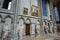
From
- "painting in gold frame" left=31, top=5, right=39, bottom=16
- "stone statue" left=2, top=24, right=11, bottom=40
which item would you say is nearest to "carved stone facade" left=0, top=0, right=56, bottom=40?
"stone statue" left=2, top=24, right=11, bottom=40

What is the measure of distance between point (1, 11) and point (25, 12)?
1422 millimetres

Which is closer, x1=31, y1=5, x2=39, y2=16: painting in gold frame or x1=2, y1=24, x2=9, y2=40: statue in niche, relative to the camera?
x1=2, y1=24, x2=9, y2=40: statue in niche

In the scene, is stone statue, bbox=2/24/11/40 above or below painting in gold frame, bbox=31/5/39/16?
below

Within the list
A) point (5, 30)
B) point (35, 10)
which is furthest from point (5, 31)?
point (35, 10)

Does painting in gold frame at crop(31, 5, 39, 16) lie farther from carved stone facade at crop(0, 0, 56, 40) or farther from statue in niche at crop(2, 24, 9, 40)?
statue in niche at crop(2, 24, 9, 40)

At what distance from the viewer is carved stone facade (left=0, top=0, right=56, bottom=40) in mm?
3324

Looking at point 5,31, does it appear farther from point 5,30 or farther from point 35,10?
point 35,10

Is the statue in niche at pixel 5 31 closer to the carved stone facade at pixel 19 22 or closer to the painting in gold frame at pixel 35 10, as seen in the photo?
the carved stone facade at pixel 19 22

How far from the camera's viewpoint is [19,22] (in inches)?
153

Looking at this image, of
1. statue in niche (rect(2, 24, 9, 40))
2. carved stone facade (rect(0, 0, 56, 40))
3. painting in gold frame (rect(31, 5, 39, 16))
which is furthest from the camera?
painting in gold frame (rect(31, 5, 39, 16))

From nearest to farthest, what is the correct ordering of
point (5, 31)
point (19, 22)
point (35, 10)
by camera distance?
point (5, 31) < point (19, 22) < point (35, 10)

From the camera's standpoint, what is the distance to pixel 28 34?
4324 mm

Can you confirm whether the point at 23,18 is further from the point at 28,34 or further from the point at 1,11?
the point at 1,11

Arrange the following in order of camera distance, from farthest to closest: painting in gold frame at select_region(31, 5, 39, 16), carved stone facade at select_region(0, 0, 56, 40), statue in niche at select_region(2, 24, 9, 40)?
painting in gold frame at select_region(31, 5, 39, 16) → carved stone facade at select_region(0, 0, 56, 40) → statue in niche at select_region(2, 24, 9, 40)
